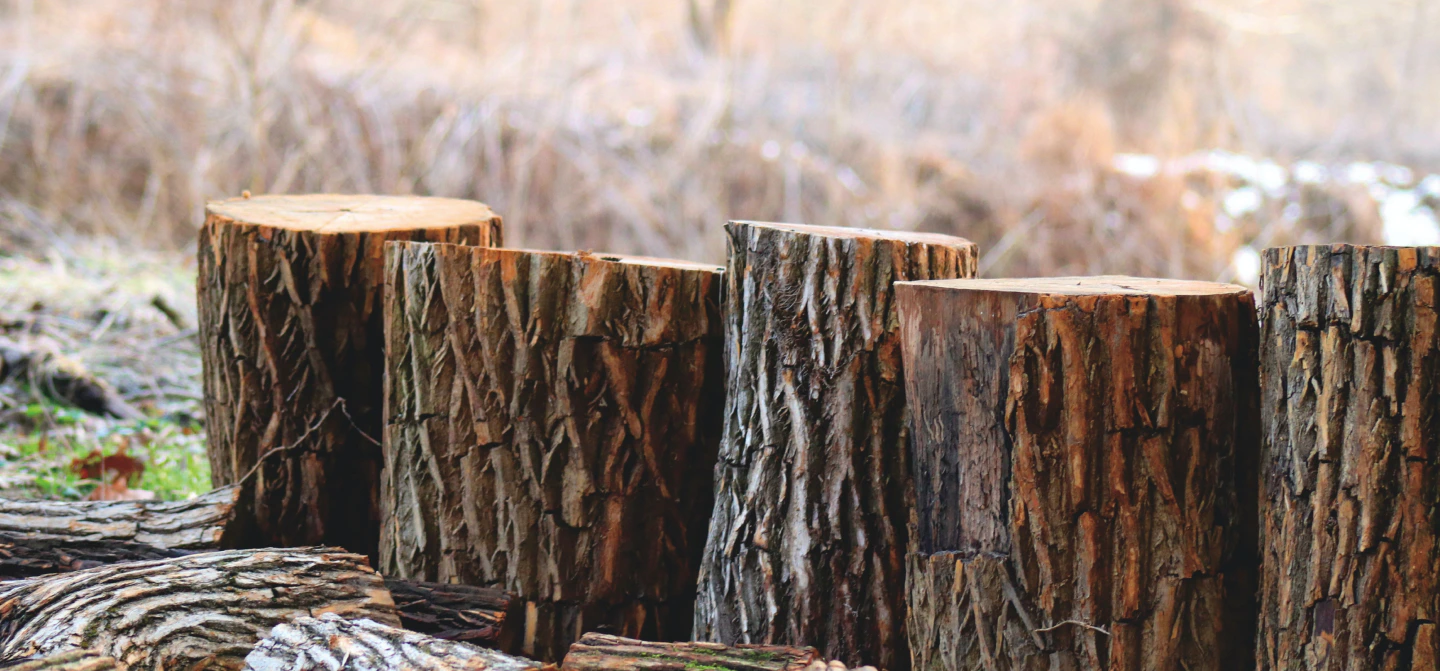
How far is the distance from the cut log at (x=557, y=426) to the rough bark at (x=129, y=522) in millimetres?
411

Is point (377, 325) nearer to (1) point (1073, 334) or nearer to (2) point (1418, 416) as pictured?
(1) point (1073, 334)

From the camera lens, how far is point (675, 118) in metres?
8.33

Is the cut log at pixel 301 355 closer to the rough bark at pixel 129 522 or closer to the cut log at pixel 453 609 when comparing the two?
the rough bark at pixel 129 522

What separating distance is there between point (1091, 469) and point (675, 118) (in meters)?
6.94

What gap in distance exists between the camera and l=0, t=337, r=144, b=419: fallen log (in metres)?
3.86

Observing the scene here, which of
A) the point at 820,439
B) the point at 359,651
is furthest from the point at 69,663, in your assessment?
the point at 820,439

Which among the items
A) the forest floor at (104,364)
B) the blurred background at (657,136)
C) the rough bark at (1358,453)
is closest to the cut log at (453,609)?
the rough bark at (1358,453)

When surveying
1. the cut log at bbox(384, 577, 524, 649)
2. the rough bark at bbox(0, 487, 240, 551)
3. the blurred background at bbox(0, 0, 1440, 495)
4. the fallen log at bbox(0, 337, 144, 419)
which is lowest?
the cut log at bbox(384, 577, 524, 649)

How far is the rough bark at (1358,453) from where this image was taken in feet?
5.12

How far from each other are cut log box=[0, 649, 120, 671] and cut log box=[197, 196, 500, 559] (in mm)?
800

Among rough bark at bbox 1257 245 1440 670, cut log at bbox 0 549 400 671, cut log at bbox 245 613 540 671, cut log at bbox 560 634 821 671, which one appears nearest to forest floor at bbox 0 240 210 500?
cut log at bbox 0 549 400 671

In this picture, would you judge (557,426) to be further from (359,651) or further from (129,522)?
(129,522)

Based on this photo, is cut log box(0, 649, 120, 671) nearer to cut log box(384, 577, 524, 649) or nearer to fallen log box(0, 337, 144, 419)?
cut log box(384, 577, 524, 649)

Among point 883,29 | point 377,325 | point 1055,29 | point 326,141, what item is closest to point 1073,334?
point 377,325
